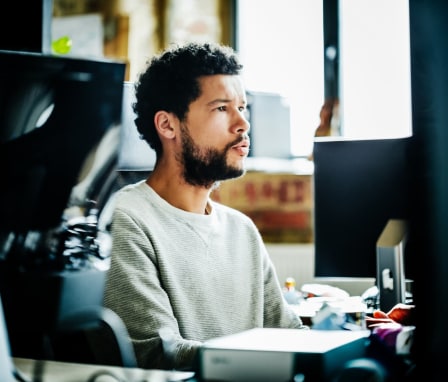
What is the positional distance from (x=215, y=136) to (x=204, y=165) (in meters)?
0.08

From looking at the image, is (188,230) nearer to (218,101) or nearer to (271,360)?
(218,101)

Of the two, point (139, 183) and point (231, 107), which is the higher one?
point (231, 107)

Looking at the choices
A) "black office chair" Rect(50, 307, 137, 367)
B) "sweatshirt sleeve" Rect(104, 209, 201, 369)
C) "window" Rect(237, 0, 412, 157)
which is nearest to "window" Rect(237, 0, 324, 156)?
"window" Rect(237, 0, 412, 157)

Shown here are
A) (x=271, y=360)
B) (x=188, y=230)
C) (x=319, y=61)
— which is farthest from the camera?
(x=319, y=61)

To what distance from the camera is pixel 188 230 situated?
148cm

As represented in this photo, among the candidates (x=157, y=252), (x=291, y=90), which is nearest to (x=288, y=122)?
(x=291, y=90)

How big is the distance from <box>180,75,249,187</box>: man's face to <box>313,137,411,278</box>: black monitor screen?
21 cm

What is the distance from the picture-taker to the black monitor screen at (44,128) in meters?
0.73

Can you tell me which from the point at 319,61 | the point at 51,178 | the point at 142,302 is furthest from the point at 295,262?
the point at 51,178

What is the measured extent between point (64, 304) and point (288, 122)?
303 centimetres

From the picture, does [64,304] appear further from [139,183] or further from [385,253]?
[385,253]

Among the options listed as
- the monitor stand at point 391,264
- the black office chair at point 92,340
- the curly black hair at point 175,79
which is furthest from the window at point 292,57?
the black office chair at point 92,340

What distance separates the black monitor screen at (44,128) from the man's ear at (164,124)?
0.91 meters

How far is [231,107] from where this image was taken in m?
1.62
